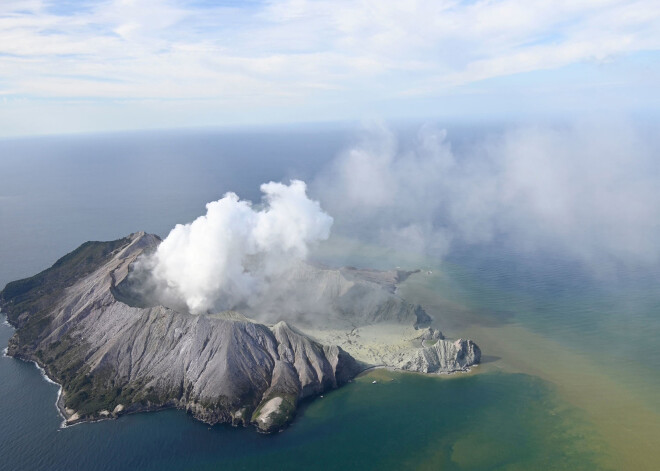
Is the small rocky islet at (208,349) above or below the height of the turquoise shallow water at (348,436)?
above

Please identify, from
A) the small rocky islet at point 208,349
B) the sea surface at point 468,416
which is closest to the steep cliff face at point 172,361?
the small rocky islet at point 208,349

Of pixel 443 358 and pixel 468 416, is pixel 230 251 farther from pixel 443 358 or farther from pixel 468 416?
pixel 468 416

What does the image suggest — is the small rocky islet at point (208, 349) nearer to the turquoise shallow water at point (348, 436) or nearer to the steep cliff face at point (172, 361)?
the steep cliff face at point (172, 361)

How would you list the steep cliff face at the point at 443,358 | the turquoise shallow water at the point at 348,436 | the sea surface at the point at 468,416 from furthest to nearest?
the steep cliff face at the point at 443,358 → the sea surface at the point at 468,416 → the turquoise shallow water at the point at 348,436

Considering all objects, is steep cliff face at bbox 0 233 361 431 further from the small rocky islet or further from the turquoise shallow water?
the turquoise shallow water

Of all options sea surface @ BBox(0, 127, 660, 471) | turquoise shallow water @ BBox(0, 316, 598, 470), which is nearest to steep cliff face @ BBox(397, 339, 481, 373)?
sea surface @ BBox(0, 127, 660, 471)

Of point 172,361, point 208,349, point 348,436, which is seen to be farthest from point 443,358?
point 172,361

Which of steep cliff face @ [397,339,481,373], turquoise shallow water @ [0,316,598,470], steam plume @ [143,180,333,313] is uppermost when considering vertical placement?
steam plume @ [143,180,333,313]

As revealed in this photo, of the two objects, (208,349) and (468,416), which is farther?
(208,349)

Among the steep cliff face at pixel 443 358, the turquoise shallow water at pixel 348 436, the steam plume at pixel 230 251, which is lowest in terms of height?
the turquoise shallow water at pixel 348 436
